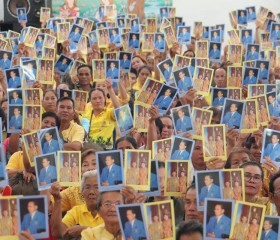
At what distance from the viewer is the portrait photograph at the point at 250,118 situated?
7.55m

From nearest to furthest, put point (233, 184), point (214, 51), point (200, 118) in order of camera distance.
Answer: point (233, 184), point (200, 118), point (214, 51)

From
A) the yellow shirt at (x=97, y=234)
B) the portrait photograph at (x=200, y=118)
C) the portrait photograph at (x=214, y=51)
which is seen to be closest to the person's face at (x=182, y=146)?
the portrait photograph at (x=200, y=118)

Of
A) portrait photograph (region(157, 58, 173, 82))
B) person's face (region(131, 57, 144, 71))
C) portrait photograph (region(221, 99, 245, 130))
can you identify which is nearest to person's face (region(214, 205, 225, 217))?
portrait photograph (region(221, 99, 245, 130))

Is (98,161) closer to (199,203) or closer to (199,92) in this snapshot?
(199,203)

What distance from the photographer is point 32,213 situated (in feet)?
15.9

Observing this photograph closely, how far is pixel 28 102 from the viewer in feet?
27.9

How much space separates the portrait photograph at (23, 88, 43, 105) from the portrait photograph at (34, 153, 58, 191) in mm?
2505

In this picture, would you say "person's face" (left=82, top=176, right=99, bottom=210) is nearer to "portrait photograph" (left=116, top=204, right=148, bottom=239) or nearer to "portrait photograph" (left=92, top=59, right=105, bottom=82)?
"portrait photograph" (left=116, top=204, right=148, bottom=239)

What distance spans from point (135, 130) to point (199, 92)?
161cm

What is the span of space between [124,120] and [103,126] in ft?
3.62

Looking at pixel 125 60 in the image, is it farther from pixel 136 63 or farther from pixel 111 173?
pixel 111 173

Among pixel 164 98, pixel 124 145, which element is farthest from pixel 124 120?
pixel 124 145

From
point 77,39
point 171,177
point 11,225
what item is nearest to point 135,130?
point 171,177

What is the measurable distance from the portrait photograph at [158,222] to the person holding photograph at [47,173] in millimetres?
1261
